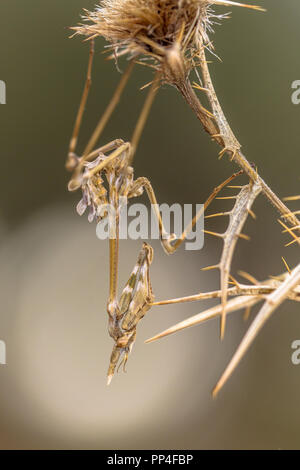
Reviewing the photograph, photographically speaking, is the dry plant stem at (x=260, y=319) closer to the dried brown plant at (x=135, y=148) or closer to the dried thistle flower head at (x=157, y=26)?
the dried brown plant at (x=135, y=148)

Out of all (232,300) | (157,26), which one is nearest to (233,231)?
(232,300)

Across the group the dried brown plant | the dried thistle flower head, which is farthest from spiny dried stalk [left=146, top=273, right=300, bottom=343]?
the dried thistle flower head

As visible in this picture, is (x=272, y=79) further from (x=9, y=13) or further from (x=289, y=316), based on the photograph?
(x=9, y=13)

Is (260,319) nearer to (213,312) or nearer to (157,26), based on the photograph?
(213,312)

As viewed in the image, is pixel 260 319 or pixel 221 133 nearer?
pixel 260 319

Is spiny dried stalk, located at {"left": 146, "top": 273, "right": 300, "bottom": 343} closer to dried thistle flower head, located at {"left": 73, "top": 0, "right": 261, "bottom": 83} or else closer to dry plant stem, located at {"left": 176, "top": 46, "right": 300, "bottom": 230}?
dry plant stem, located at {"left": 176, "top": 46, "right": 300, "bottom": 230}

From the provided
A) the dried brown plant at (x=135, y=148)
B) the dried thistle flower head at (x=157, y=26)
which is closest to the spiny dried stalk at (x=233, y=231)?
the dried brown plant at (x=135, y=148)

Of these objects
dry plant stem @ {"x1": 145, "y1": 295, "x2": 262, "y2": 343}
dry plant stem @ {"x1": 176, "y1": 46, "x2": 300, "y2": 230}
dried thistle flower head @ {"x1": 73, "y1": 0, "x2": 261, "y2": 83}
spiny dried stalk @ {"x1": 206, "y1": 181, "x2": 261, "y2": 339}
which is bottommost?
dry plant stem @ {"x1": 145, "y1": 295, "x2": 262, "y2": 343}

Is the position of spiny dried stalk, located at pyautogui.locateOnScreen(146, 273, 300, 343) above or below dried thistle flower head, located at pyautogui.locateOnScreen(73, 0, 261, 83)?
below
